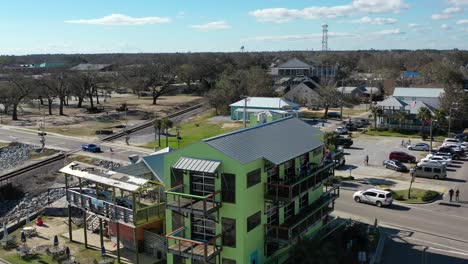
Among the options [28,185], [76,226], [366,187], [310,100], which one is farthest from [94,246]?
[310,100]

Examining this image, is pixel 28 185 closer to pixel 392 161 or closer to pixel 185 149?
pixel 185 149

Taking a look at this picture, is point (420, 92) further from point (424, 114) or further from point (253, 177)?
point (253, 177)

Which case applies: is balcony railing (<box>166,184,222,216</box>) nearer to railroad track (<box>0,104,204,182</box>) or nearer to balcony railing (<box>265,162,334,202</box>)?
balcony railing (<box>265,162,334,202</box>)

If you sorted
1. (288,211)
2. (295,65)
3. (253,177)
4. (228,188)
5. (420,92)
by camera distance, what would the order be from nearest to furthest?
1. (228,188)
2. (253,177)
3. (288,211)
4. (420,92)
5. (295,65)

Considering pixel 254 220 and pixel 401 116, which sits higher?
pixel 401 116

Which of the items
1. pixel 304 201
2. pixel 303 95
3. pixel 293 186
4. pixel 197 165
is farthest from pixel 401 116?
pixel 197 165

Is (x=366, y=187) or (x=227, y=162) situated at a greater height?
(x=227, y=162)

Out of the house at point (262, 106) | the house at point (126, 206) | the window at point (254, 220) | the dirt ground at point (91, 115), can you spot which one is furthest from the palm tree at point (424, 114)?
the window at point (254, 220)
